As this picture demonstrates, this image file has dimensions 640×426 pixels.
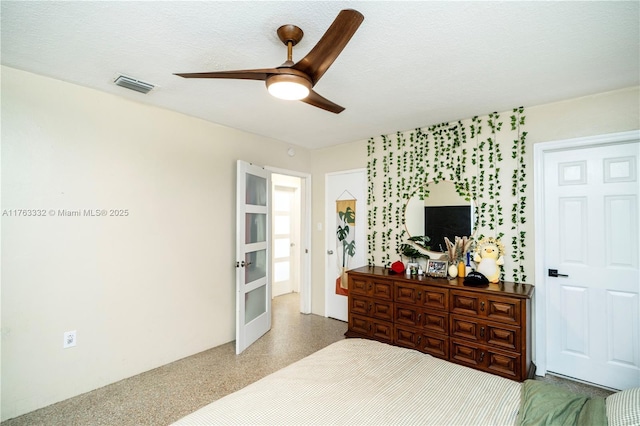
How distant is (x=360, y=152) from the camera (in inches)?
160

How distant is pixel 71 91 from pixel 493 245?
3.97 m

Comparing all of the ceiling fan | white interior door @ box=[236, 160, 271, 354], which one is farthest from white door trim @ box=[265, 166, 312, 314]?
the ceiling fan

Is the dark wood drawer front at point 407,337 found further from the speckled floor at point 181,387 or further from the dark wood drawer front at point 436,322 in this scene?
the speckled floor at point 181,387

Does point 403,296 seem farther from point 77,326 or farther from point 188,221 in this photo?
point 77,326

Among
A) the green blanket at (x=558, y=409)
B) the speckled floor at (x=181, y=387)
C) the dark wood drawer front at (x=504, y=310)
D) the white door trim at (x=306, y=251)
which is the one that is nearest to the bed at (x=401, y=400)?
the green blanket at (x=558, y=409)

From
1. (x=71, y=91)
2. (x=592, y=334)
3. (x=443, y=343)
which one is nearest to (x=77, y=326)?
(x=71, y=91)

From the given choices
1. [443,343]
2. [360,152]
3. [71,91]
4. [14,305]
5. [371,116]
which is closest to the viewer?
[14,305]

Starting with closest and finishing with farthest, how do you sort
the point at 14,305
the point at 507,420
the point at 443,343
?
the point at 507,420, the point at 14,305, the point at 443,343

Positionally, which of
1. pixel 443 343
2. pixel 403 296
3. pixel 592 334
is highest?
pixel 403 296

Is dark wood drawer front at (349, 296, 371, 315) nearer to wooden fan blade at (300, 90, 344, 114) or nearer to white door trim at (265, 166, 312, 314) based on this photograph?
white door trim at (265, 166, 312, 314)

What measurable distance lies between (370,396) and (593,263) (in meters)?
2.53

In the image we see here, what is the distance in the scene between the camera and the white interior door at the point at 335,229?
4.05 metres

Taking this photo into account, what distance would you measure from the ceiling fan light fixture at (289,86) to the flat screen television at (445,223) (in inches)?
90.1

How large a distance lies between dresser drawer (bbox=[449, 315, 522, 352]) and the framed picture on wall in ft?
1.62
